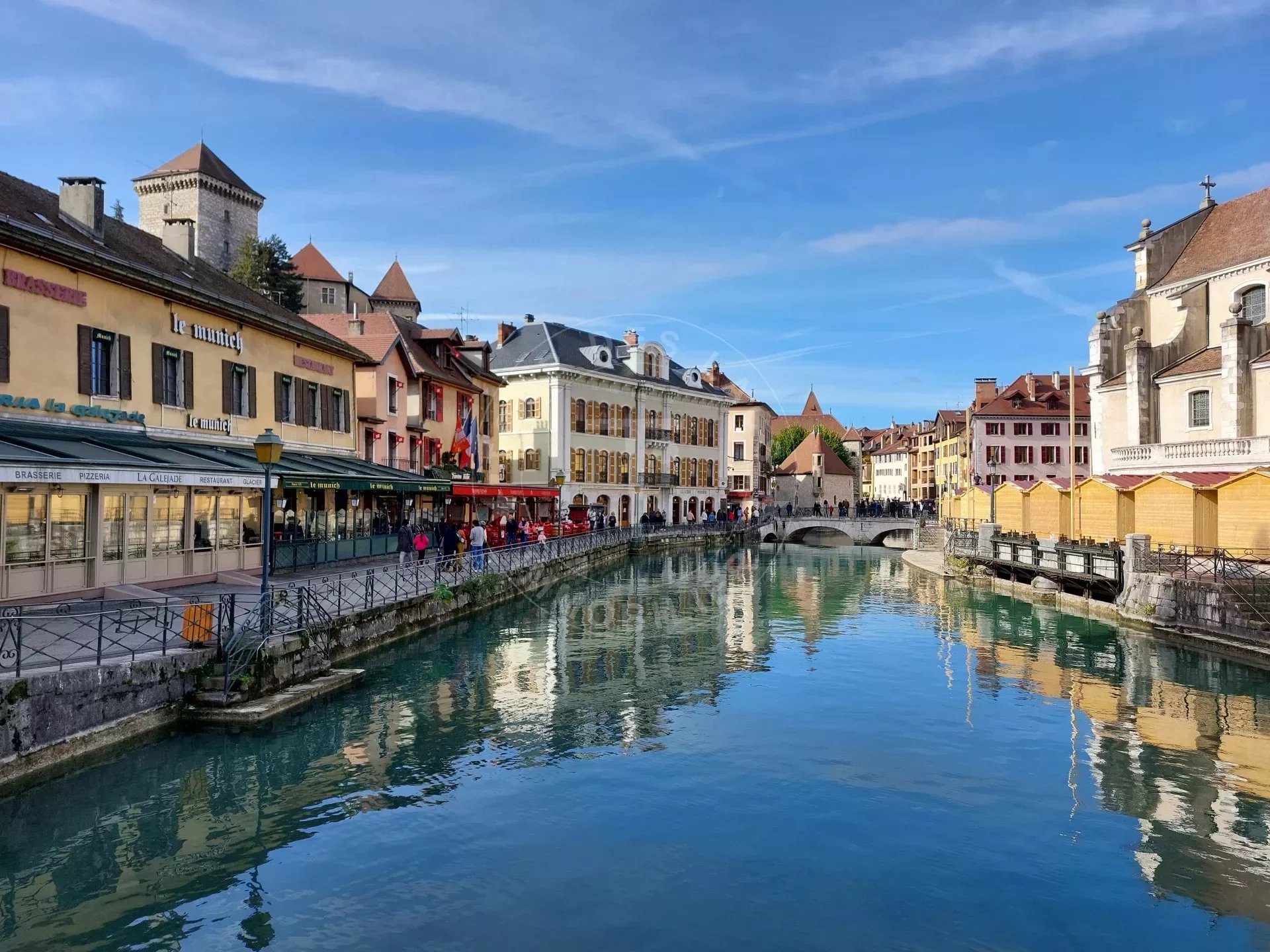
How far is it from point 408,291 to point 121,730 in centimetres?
6945

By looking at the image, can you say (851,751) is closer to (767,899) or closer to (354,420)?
(767,899)

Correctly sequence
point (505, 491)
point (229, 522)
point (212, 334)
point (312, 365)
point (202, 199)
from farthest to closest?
point (202, 199) < point (505, 491) < point (312, 365) < point (212, 334) < point (229, 522)

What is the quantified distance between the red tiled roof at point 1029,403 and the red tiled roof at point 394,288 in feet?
164

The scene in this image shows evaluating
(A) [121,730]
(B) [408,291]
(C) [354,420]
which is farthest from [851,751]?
(B) [408,291]

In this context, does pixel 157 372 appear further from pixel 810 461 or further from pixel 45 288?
pixel 810 461

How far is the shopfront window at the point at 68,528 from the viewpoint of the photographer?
1551cm

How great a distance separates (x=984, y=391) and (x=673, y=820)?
7122 centimetres

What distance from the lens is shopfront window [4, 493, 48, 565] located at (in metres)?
14.5

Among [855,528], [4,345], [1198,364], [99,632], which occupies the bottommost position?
[855,528]

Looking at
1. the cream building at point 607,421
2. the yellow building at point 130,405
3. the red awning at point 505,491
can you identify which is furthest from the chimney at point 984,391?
the yellow building at point 130,405

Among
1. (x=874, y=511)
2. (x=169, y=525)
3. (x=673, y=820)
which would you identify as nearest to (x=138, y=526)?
(x=169, y=525)

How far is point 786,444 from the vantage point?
112 meters

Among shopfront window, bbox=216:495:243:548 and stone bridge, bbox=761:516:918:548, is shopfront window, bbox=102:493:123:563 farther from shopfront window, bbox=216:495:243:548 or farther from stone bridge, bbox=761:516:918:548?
stone bridge, bbox=761:516:918:548

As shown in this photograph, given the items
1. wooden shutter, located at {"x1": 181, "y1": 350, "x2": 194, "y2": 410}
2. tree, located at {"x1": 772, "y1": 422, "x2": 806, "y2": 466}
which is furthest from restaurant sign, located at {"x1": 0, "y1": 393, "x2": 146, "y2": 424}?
tree, located at {"x1": 772, "y1": 422, "x2": 806, "y2": 466}
